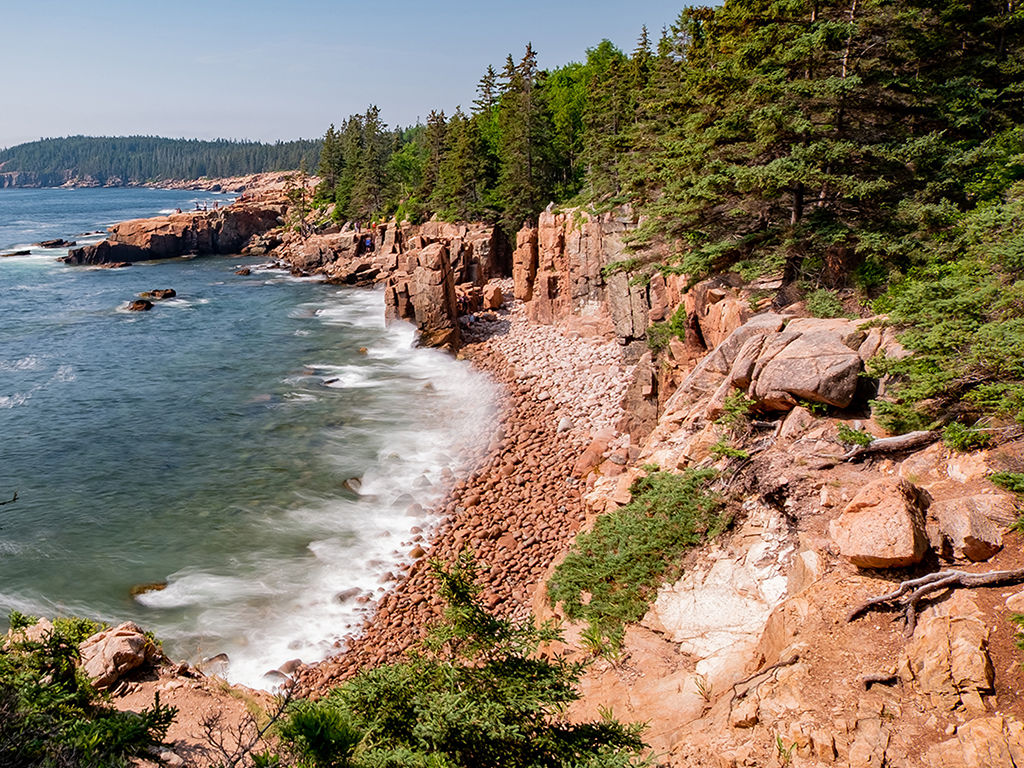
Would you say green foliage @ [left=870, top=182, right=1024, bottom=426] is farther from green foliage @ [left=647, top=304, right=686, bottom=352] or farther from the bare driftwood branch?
green foliage @ [left=647, top=304, right=686, bottom=352]

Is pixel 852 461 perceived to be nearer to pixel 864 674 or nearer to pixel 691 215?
pixel 864 674

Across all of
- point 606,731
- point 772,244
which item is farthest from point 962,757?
point 772,244

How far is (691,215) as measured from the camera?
17.7m

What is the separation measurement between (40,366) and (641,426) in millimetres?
33982

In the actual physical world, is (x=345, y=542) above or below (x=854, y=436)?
below

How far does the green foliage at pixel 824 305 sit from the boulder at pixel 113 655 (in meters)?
15.8

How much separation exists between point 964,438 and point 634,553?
204 inches

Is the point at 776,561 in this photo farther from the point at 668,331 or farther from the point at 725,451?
the point at 668,331

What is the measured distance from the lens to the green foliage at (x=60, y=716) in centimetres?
583

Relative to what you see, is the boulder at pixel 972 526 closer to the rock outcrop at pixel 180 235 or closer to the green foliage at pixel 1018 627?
the green foliage at pixel 1018 627

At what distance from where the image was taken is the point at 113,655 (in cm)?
1050

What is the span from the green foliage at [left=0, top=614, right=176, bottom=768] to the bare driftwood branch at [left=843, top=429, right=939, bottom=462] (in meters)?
10.4

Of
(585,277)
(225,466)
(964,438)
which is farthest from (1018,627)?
(585,277)

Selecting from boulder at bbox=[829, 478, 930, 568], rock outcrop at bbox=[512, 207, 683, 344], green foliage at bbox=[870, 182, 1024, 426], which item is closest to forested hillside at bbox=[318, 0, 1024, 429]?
green foliage at bbox=[870, 182, 1024, 426]
